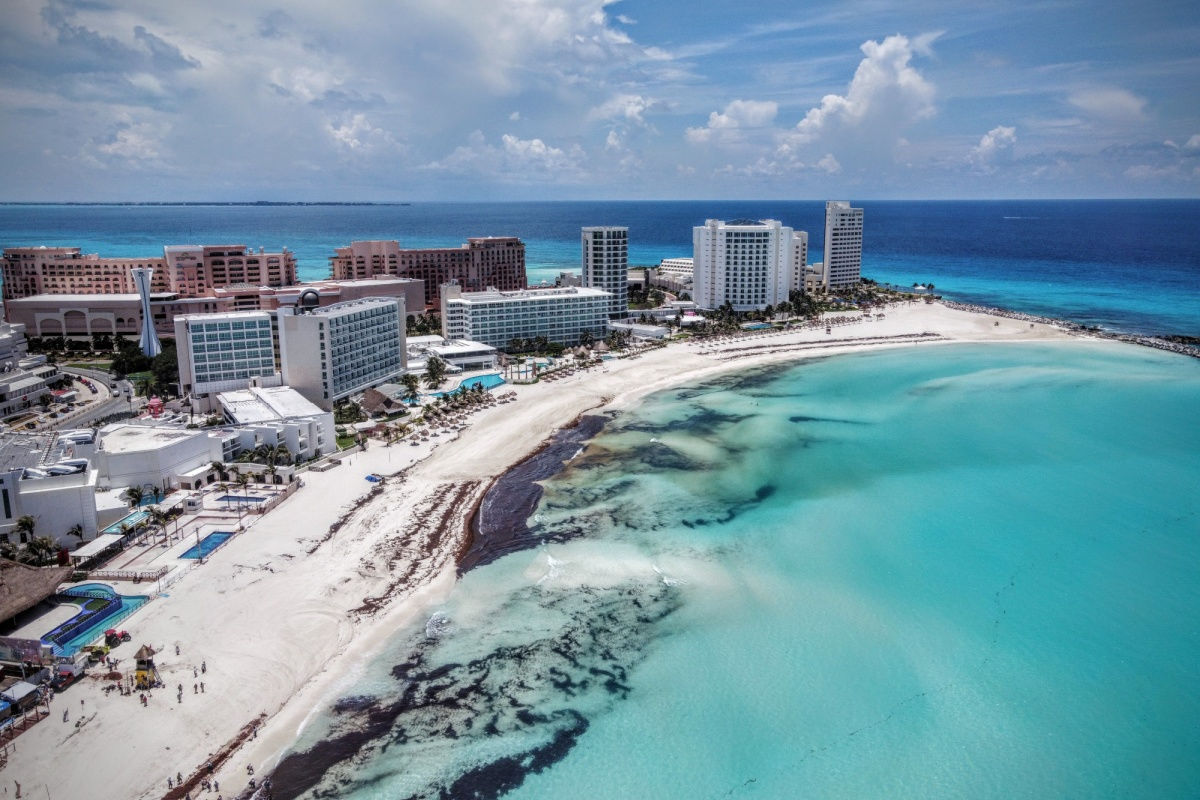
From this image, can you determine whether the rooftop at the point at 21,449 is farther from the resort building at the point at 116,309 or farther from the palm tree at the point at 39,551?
the resort building at the point at 116,309

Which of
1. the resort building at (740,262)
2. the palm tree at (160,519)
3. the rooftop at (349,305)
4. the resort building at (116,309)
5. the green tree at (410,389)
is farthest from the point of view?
the resort building at (740,262)

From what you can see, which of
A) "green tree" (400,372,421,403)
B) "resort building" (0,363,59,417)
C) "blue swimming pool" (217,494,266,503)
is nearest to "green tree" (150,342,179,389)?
"resort building" (0,363,59,417)

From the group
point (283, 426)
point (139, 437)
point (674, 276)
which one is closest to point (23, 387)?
point (139, 437)

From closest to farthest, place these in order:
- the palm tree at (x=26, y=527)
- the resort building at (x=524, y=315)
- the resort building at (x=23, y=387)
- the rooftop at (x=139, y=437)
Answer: the palm tree at (x=26, y=527), the rooftop at (x=139, y=437), the resort building at (x=23, y=387), the resort building at (x=524, y=315)

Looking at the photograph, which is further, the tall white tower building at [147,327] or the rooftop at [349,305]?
the tall white tower building at [147,327]

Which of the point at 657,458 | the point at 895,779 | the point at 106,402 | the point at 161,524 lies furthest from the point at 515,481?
the point at 106,402

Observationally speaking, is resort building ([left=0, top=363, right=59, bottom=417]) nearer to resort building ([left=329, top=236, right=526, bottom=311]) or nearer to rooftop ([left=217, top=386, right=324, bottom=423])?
rooftop ([left=217, top=386, right=324, bottom=423])

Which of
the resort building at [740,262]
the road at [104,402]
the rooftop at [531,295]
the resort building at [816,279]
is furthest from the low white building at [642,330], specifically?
the road at [104,402]
